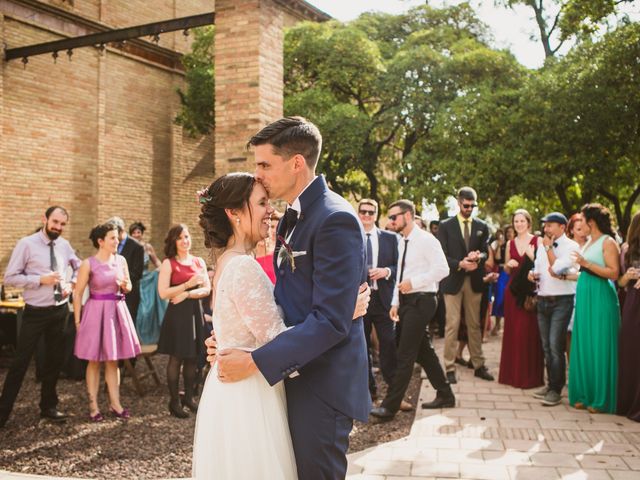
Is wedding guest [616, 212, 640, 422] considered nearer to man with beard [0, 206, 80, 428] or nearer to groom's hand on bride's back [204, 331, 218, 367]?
groom's hand on bride's back [204, 331, 218, 367]

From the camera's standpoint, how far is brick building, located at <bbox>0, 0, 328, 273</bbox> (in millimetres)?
14859

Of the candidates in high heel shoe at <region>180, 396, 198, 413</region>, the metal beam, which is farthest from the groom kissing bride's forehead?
the metal beam

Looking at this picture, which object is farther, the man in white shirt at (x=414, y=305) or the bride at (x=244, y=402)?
the man in white shirt at (x=414, y=305)

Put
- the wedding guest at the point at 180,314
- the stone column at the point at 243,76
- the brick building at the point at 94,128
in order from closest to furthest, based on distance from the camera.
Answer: the wedding guest at the point at 180,314 → the stone column at the point at 243,76 → the brick building at the point at 94,128

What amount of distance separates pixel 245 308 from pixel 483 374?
6.77 metres

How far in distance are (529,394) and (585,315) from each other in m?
1.41

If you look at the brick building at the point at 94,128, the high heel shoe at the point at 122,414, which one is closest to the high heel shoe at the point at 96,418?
the high heel shoe at the point at 122,414

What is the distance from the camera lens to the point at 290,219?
2.63 m

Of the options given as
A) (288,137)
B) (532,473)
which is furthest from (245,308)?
(532,473)

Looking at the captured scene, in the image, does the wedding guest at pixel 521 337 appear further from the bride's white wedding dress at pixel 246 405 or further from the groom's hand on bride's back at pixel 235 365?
the groom's hand on bride's back at pixel 235 365

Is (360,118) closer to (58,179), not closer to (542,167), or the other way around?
(542,167)

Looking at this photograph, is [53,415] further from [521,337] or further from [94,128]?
[94,128]

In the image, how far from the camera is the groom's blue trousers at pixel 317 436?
2430 millimetres

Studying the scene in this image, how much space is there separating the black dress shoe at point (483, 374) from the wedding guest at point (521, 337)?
200 millimetres
